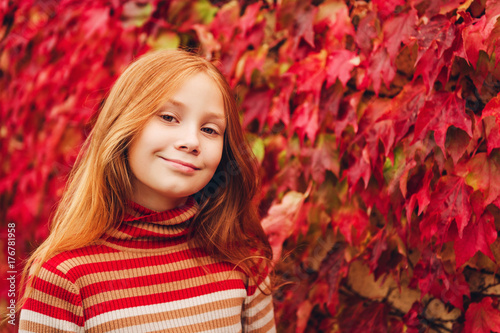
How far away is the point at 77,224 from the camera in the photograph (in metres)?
1.08

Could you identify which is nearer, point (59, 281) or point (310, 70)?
point (59, 281)

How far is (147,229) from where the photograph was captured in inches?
43.4

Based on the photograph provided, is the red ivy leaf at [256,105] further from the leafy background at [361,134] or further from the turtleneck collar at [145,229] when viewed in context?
the turtleneck collar at [145,229]

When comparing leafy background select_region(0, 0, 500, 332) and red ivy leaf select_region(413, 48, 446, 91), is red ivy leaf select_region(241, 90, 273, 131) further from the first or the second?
red ivy leaf select_region(413, 48, 446, 91)

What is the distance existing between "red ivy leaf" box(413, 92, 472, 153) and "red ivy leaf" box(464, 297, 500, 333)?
1.37 feet

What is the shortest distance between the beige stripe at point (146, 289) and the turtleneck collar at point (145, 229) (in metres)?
0.09

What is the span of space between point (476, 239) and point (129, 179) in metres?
0.83

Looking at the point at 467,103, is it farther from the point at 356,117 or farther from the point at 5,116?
the point at 5,116

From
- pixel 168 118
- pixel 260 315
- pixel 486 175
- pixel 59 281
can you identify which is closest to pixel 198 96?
pixel 168 118

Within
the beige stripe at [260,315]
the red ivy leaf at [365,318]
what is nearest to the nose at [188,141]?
the beige stripe at [260,315]

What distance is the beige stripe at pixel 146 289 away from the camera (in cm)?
101

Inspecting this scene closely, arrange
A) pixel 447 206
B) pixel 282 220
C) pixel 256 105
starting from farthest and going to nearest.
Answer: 1. pixel 256 105
2. pixel 282 220
3. pixel 447 206

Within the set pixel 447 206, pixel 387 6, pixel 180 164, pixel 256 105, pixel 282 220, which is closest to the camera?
pixel 180 164

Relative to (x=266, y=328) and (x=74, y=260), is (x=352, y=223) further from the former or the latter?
(x=74, y=260)
